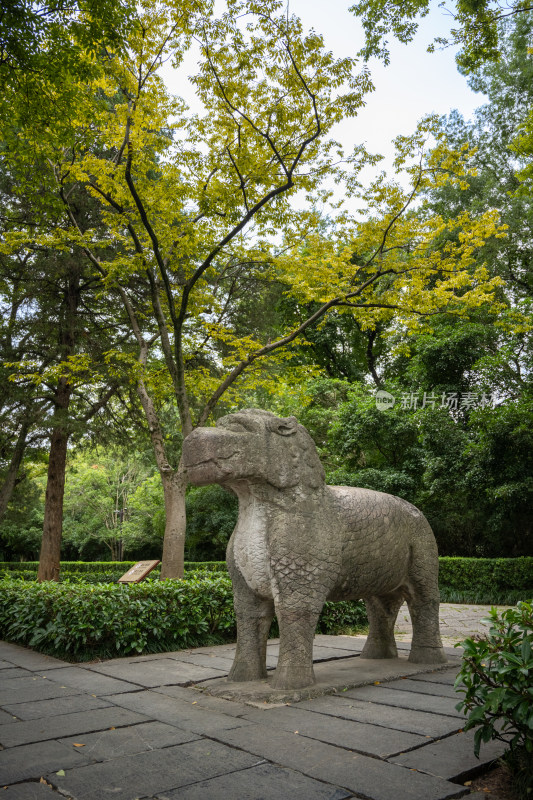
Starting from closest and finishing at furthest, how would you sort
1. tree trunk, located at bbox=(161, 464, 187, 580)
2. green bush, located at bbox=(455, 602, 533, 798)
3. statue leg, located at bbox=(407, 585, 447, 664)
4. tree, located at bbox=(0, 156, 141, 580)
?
green bush, located at bbox=(455, 602, 533, 798) → statue leg, located at bbox=(407, 585, 447, 664) → tree trunk, located at bbox=(161, 464, 187, 580) → tree, located at bbox=(0, 156, 141, 580)

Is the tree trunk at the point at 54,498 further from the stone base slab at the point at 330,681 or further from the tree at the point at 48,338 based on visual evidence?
the stone base slab at the point at 330,681

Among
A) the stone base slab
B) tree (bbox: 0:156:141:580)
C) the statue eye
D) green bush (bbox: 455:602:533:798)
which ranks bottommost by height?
the stone base slab

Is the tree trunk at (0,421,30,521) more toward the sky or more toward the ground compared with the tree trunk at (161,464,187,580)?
more toward the sky

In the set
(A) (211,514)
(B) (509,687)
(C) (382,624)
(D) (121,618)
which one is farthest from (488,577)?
(B) (509,687)

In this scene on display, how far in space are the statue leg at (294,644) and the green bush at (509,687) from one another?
1583 millimetres

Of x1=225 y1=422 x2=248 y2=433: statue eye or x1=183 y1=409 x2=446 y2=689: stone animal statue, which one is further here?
x1=225 y1=422 x2=248 y2=433: statue eye

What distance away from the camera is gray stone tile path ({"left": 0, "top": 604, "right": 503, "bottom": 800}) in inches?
105

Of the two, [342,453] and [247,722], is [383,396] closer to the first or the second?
[342,453]

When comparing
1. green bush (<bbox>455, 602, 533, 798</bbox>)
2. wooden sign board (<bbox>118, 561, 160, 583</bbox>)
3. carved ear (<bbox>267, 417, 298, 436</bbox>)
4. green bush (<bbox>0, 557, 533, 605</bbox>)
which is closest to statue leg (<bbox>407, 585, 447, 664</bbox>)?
carved ear (<bbox>267, 417, 298, 436</bbox>)

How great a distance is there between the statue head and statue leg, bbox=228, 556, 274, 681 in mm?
872

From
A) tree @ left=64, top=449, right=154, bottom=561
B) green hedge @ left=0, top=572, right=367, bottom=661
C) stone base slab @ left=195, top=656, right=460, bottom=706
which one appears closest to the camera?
stone base slab @ left=195, top=656, right=460, bottom=706

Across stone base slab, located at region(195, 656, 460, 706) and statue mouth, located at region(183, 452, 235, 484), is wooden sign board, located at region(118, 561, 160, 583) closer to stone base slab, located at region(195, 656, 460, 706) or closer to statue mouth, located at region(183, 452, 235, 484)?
stone base slab, located at region(195, 656, 460, 706)

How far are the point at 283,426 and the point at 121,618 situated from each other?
129 inches

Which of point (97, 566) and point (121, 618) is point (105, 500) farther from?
point (121, 618)
